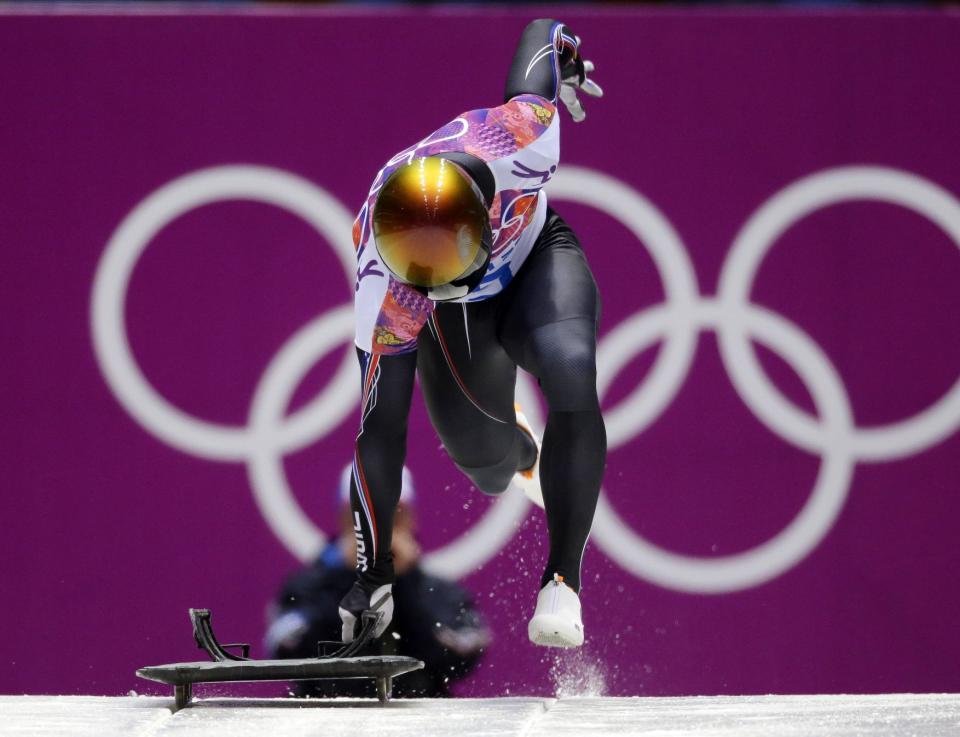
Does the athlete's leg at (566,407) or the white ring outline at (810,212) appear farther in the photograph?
the white ring outline at (810,212)

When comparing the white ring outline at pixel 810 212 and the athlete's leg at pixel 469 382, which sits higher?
the white ring outline at pixel 810 212

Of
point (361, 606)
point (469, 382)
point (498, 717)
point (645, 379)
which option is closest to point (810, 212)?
point (645, 379)

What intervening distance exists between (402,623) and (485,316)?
1507mm

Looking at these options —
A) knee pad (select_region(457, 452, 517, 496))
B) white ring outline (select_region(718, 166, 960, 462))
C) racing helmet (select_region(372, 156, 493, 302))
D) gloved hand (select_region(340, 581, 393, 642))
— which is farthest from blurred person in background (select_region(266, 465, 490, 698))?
white ring outline (select_region(718, 166, 960, 462))

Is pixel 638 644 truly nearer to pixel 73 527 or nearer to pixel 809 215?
pixel 809 215

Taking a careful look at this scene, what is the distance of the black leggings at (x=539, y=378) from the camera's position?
4336 millimetres

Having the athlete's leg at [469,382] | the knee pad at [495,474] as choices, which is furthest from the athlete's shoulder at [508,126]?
the knee pad at [495,474]

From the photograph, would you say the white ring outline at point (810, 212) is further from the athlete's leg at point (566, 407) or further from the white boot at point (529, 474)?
the athlete's leg at point (566, 407)

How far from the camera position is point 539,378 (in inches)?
176

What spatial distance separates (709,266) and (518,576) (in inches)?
66.7

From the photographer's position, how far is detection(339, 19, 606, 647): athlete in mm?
4145

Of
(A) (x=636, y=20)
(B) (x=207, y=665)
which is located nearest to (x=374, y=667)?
(B) (x=207, y=665)

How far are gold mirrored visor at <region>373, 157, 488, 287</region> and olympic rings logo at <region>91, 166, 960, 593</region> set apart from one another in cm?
304

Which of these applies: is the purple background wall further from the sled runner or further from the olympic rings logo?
the sled runner
